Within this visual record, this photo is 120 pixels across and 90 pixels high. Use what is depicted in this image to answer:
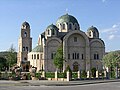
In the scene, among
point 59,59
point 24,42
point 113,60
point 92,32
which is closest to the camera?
point 113,60

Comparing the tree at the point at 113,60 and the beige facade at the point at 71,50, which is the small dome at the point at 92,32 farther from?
the tree at the point at 113,60

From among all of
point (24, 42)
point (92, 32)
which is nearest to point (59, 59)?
point (92, 32)

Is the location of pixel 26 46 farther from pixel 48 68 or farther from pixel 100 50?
pixel 100 50

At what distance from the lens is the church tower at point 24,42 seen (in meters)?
82.1

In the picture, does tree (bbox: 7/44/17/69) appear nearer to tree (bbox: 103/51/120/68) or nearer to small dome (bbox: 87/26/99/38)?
small dome (bbox: 87/26/99/38)

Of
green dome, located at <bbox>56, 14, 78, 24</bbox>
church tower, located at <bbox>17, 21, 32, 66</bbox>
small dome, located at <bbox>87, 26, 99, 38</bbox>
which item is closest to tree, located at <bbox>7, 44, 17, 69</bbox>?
church tower, located at <bbox>17, 21, 32, 66</bbox>

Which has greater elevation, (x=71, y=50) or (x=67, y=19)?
(x=67, y=19)

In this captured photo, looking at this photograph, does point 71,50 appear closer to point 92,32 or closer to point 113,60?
point 92,32

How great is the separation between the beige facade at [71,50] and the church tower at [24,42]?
6.72 metres

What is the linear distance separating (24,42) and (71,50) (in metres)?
16.5

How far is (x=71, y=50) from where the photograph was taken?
73875 mm

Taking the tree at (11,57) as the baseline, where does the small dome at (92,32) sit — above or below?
above

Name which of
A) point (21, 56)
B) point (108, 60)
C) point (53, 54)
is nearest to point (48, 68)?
point (53, 54)

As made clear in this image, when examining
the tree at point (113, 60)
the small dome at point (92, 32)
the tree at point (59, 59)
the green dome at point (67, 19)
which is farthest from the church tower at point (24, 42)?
the tree at point (113, 60)
